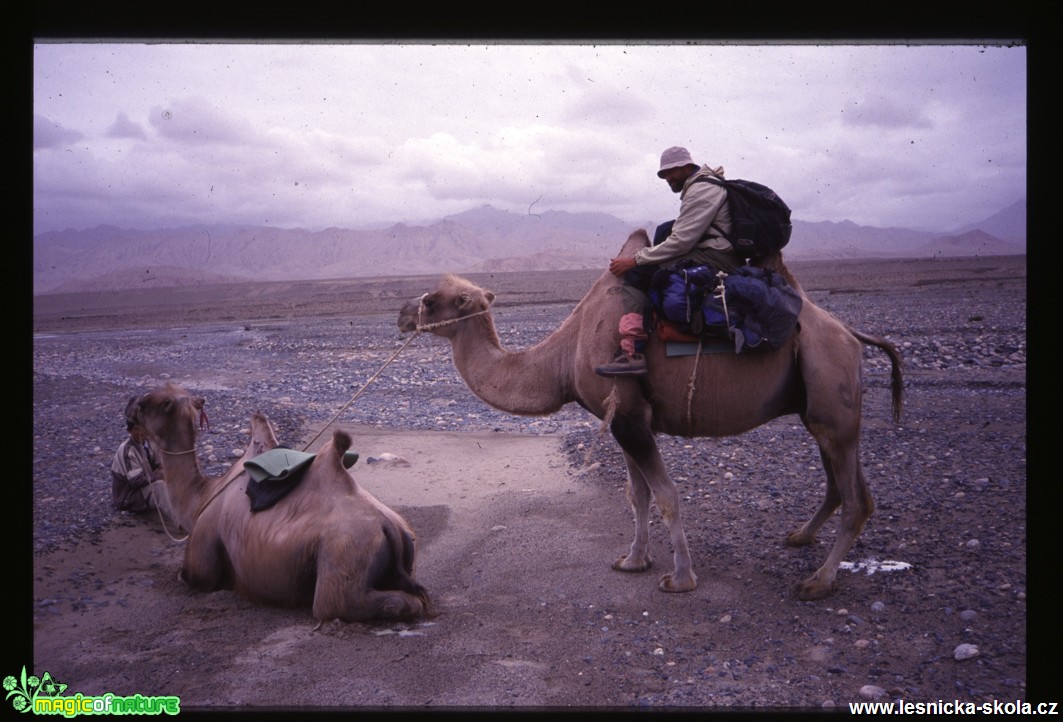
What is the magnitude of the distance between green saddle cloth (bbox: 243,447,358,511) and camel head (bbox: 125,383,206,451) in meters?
0.99

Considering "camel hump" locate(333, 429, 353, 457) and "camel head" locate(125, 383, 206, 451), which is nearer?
"camel hump" locate(333, 429, 353, 457)

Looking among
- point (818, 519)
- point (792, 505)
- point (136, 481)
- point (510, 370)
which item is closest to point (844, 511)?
point (818, 519)

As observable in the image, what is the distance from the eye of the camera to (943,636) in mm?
5008

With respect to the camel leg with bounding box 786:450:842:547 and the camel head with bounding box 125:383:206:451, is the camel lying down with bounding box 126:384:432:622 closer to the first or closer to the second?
the camel head with bounding box 125:383:206:451

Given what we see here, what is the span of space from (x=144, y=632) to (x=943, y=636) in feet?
17.6

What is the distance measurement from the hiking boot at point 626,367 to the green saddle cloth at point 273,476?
212 centimetres

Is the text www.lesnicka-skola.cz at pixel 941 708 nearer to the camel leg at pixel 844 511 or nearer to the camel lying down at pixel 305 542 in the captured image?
the camel leg at pixel 844 511

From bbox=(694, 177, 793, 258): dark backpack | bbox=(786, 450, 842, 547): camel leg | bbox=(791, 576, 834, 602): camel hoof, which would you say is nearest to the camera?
bbox=(791, 576, 834, 602): camel hoof

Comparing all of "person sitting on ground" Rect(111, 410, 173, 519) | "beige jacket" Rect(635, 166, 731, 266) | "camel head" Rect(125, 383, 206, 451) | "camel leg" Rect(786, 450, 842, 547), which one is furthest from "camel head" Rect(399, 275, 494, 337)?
"camel leg" Rect(786, 450, 842, 547)

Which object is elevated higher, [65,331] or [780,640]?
[65,331]

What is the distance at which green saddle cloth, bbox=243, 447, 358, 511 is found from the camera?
18.8 ft

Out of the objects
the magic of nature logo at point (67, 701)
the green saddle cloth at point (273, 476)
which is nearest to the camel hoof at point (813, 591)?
the green saddle cloth at point (273, 476)

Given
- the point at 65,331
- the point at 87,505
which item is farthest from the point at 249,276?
the point at 87,505
